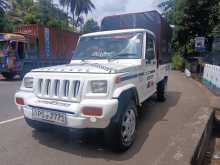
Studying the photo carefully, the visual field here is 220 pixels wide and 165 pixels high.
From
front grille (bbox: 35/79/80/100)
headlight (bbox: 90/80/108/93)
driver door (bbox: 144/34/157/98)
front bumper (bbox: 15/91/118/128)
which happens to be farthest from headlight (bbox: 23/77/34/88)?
driver door (bbox: 144/34/157/98)

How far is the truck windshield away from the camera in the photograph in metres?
5.01

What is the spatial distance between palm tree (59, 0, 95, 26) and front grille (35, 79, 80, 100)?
45088mm

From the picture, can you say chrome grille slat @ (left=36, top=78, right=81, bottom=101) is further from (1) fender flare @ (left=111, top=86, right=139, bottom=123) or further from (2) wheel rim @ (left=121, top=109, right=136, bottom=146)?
(2) wheel rim @ (left=121, top=109, right=136, bottom=146)

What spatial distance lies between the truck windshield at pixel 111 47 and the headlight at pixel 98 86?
4.92 feet

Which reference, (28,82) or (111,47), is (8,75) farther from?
(28,82)

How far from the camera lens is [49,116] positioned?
12.1 ft

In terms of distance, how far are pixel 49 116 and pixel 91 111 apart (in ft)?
2.38

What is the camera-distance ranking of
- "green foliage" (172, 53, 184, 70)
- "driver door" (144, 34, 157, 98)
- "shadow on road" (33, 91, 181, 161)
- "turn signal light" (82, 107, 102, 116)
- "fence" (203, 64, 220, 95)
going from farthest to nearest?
"green foliage" (172, 53, 184, 70) → "fence" (203, 64, 220, 95) → "driver door" (144, 34, 157, 98) → "shadow on road" (33, 91, 181, 161) → "turn signal light" (82, 107, 102, 116)

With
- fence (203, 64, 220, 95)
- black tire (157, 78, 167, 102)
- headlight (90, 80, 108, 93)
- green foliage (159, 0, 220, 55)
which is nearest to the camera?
headlight (90, 80, 108, 93)

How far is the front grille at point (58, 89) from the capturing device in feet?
11.9

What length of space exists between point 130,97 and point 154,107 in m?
3.34

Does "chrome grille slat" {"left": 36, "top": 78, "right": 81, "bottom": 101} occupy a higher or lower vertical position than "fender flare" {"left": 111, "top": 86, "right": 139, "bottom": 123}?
higher

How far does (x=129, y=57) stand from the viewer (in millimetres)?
4922

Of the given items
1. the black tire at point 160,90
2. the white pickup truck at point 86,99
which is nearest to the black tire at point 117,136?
the white pickup truck at point 86,99
